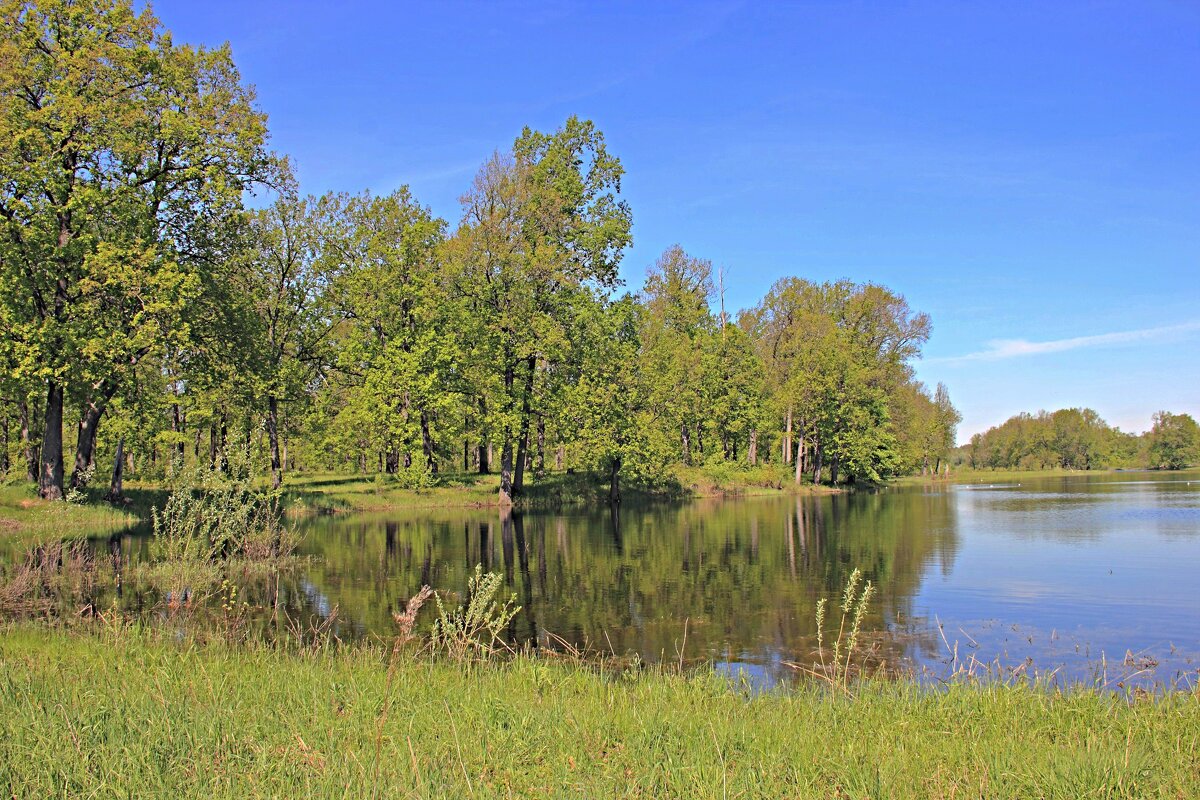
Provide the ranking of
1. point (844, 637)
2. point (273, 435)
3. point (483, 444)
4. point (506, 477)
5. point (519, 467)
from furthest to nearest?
point (483, 444), point (519, 467), point (506, 477), point (273, 435), point (844, 637)

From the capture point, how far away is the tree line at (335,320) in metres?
26.8

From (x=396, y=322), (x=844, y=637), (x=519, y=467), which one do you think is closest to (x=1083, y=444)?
(x=519, y=467)

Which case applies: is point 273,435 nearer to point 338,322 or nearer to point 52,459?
point 338,322

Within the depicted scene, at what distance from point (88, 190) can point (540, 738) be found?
27.3m

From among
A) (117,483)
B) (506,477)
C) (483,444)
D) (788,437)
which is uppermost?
(788,437)

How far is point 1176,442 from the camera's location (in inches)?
4973

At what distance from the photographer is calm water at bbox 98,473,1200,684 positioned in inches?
512

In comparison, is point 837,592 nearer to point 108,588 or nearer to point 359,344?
point 108,588

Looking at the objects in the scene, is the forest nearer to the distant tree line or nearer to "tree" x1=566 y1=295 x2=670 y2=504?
"tree" x1=566 y1=295 x2=670 y2=504

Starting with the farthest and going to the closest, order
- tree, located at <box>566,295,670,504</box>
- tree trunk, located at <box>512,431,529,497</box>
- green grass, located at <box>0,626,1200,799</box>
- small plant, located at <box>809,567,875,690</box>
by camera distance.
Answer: tree, located at <box>566,295,670,504</box> → tree trunk, located at <box>512,431,529,497</box> → small plant, located at <box>809,567,875,690</box> → green grass, located at <box>0,626,1200,799</box>

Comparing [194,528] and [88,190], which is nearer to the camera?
[194,528]

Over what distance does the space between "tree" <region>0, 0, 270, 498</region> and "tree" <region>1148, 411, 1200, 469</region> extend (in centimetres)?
14489

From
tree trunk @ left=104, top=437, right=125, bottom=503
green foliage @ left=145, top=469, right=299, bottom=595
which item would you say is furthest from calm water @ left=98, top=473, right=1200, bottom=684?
tree trunk @ left=104, top=437, right=125, bottom=503

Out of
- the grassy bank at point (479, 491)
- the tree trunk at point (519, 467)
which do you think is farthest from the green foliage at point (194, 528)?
the tree trunk at point (519, 467)
